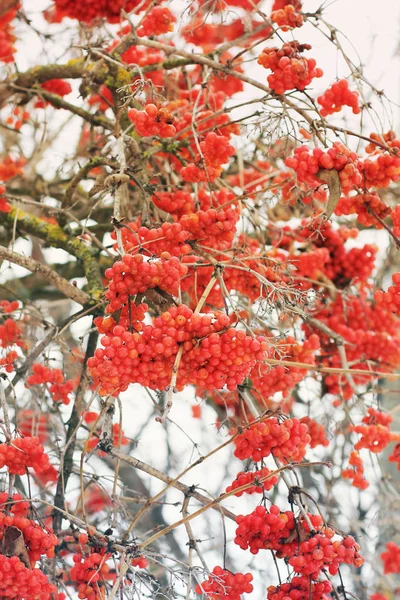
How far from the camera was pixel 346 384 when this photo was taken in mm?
2453

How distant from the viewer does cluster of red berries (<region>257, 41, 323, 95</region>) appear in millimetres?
1635

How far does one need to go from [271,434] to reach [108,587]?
0.52 metres

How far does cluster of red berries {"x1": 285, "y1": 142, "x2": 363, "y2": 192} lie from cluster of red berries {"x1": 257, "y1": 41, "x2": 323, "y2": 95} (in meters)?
0.19

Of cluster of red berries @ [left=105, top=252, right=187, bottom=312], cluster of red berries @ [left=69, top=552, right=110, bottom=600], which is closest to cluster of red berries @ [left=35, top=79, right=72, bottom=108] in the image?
cluster of red berries @ [left=105, top=252, right=187, bottom=312]

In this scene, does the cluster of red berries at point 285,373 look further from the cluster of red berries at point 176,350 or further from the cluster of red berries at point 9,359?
the cluster of red berries at point 9,359

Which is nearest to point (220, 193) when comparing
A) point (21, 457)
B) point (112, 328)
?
point (112, 328)

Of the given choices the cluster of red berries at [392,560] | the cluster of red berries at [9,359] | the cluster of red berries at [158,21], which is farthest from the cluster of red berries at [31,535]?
the cluster of red berries at [158,21]

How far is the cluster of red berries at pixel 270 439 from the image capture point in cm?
154

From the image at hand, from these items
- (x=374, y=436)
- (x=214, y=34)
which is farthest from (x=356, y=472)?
(x=214, y=34)

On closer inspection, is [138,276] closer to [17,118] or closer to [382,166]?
[382,166]

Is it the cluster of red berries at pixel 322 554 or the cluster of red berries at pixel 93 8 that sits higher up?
the cluster of red berries at pixel 93 8

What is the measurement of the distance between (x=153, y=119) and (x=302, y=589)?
1056 millimetres

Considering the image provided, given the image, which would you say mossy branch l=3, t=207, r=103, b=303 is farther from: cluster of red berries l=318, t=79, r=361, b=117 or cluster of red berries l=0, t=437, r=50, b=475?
cluster of red berries l=318, t=79, r=361, b=117

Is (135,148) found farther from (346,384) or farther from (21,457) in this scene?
(346,384)
